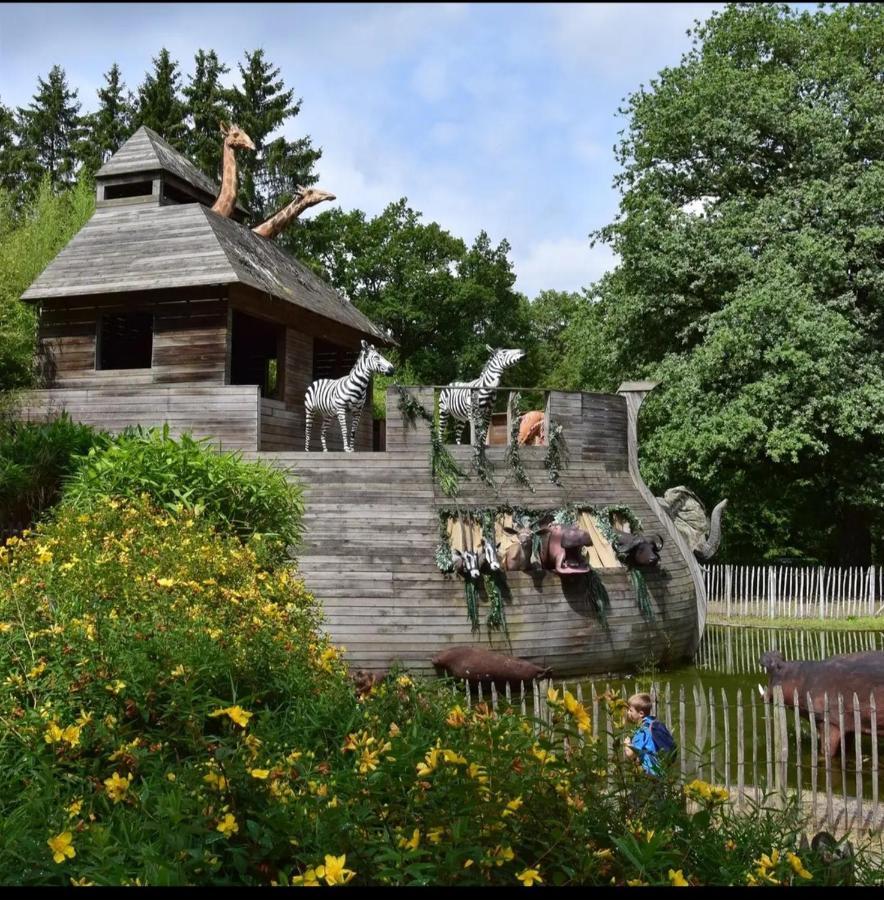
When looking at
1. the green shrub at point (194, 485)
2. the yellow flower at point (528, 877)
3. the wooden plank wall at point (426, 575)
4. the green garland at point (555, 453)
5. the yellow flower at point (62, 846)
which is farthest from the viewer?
the green garland at point (555, 453)

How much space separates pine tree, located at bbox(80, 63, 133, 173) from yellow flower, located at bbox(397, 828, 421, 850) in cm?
3639

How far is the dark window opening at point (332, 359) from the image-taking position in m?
21.4

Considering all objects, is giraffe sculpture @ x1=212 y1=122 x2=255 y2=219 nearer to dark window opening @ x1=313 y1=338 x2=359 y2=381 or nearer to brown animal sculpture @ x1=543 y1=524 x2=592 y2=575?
dark window opening @ x1=313 y1=338 x2=359 y2=381

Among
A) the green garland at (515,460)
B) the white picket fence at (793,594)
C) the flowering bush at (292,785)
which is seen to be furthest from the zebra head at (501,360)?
the white picket fence at (793,594)

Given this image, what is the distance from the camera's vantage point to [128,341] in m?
21.3

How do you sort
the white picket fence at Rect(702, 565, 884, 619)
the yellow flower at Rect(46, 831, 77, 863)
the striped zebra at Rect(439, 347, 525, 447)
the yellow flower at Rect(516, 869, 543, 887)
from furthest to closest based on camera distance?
the white picket fence at Rect(702, 565, 884, 619) < the striped zebra at Rect(439, 347, 525, 447) < the yellow flower at Rect(46, 831, 77, 863) < the yellow flower at Rect(516, 869, 543, 887)

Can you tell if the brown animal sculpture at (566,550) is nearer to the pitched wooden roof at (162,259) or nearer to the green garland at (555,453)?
the green garland at (555,453)

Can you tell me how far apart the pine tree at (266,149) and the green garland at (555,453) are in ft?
90.3

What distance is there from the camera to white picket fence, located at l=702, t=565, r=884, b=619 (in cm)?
2219

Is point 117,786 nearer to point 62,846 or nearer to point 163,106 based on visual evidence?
point 62,846

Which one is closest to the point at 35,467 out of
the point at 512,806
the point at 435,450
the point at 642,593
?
the point at 435,450

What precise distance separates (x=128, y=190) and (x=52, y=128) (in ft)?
87.0

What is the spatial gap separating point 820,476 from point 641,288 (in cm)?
802

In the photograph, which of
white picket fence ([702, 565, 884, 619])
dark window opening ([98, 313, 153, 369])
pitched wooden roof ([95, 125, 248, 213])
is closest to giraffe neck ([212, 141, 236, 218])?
pitched wooden roof ([95, 125, 248, 213])
